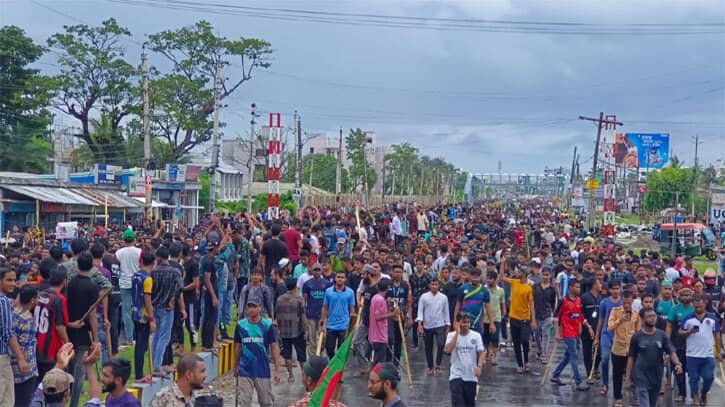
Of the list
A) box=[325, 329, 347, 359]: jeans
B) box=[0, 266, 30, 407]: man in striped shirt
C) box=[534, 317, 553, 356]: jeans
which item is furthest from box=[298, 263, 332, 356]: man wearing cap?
box=[0, 266, 30, 407]: man in striped shirt

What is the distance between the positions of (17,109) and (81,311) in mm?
45784

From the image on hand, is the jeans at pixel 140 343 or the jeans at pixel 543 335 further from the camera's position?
the jeans at pixel 543 335

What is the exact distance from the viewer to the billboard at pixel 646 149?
8525 centimetres

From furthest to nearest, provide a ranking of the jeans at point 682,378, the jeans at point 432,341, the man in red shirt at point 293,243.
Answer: the man in red shirt at point 293,243 < the jeans at point 432,341 < the jeans at point 682,378

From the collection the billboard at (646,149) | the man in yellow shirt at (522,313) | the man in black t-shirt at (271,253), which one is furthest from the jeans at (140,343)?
the billboard at (646,149)

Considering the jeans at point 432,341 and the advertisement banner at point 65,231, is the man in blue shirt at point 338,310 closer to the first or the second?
the jeans at point 432,341

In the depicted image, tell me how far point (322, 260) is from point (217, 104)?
57.8 ft

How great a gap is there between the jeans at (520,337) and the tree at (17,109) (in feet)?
130

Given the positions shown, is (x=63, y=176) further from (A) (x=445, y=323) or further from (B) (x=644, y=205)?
(B) (x=644, y=205)

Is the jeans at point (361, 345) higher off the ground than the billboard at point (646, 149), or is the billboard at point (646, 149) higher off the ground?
the billboard at point (646, 149)

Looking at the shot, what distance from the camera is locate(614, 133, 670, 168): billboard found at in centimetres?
8525

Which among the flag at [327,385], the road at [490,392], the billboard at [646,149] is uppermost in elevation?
the billboard at [646,149]

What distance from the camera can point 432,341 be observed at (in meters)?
15.4

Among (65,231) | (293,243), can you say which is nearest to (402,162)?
(65,231)
